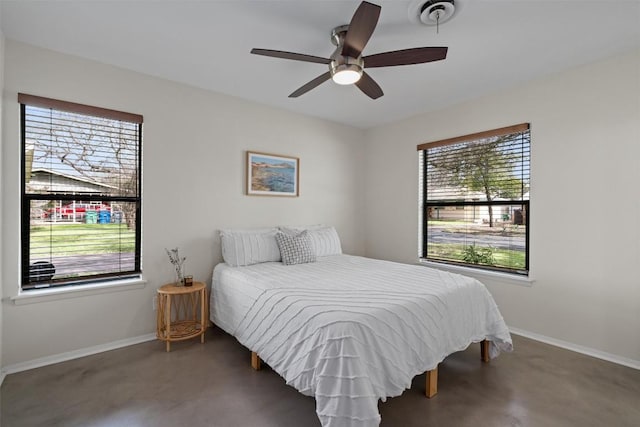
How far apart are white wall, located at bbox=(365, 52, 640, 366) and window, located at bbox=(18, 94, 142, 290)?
3678mm

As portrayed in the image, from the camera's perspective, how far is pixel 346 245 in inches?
178

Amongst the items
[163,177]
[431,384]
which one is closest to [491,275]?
[431,384]

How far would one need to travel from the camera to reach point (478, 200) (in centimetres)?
345

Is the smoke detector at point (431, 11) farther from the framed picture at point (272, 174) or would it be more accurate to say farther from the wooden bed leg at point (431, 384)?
the wooden bed leg at point (431, 384)

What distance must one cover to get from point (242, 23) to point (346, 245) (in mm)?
3148

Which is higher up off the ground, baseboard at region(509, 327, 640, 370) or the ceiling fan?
the ceiling fan

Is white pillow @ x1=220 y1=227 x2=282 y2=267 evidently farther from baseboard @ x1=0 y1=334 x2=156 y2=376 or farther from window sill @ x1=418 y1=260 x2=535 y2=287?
window sill @ x1=418 y1=260 x2=535 y2=287

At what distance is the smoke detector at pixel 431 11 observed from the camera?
1848 millimetres

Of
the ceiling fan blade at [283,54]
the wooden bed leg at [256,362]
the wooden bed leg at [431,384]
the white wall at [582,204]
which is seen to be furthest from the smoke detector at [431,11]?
the wooden bed leg at [256,362]

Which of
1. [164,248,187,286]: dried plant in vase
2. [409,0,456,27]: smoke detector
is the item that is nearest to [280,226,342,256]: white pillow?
[164,248,187,286]: dried plant in vase

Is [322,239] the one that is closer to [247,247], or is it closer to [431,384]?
[247,247]

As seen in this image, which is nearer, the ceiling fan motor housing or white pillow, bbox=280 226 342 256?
the ceiling fan motor housing

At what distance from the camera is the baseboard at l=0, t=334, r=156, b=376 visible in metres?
2.29

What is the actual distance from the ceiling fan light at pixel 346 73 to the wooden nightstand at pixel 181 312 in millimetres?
2171
